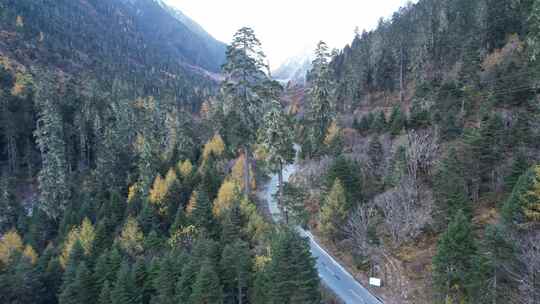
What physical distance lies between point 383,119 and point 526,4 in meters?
29.7

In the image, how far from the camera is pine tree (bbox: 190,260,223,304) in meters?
23.3

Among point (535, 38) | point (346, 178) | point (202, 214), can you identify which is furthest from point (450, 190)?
point (535, 38)

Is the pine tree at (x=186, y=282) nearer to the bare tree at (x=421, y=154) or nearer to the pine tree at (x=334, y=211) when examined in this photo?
the pine tree at (x=334, y=211)

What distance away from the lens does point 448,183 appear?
25.4 m

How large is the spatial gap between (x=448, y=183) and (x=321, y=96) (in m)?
20.3

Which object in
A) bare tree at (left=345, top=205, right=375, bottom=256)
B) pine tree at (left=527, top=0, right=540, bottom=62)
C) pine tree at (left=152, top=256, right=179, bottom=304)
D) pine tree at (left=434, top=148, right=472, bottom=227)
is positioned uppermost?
pine tree at (left=527, top=0, right=540, bottom=62)

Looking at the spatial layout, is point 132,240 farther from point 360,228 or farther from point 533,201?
point 533,201

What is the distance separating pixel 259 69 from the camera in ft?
92.9

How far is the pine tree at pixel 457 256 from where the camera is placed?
20391 mm

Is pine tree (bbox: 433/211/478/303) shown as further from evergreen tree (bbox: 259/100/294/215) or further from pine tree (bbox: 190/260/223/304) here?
pine tree (bbox: 190/260/223/304)

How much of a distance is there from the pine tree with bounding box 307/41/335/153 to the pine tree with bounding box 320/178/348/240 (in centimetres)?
1376

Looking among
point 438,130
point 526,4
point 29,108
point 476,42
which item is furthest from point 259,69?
point 29,108

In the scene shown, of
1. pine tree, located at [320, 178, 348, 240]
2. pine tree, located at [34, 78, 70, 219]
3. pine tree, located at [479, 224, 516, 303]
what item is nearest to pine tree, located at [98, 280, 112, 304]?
pine tree, located at [320, 178, 348, 240]

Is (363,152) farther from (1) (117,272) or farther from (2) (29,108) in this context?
(2) (29,108)
